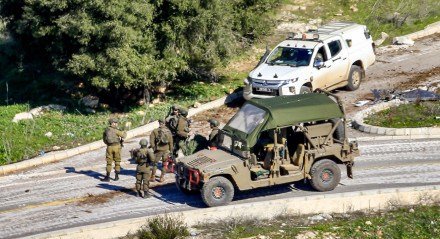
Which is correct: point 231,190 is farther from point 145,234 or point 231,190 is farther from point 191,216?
point 145,234

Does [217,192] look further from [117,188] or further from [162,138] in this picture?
[117,188]

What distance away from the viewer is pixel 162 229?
14.2 m

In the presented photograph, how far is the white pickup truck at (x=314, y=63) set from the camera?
2198 centimetres

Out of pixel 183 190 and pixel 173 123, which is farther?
pixel 173 123

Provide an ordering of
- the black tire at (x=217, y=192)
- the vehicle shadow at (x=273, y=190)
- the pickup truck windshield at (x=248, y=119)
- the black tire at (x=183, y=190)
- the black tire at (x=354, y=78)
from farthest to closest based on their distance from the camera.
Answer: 1. the black tire at (x=354, y=78)
2. the vehicle shadow at (x=273, y=190)
3. the black tire at (x=183, y=190)
4. the pickup truck windshield at (x=248, y=119)
5. the black tire at (x=217, y=192)

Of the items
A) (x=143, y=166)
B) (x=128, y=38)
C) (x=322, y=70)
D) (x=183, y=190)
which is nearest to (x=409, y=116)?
(x=322, y=70)

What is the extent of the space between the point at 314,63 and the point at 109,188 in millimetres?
8253

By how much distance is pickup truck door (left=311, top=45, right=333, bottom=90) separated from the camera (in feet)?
73.5

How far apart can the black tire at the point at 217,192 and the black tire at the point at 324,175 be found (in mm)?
1894

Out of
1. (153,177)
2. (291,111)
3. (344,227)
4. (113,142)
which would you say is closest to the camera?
(344,227)

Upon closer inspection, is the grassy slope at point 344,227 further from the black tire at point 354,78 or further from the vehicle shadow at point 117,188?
the black tire at point 354,78

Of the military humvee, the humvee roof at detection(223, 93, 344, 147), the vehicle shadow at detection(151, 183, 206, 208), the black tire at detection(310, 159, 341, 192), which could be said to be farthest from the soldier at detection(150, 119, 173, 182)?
the black tire at detection(310, 159, 341, 192)

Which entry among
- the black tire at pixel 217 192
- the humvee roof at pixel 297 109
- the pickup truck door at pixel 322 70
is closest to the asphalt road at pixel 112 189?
the black tire at pixel 217 192

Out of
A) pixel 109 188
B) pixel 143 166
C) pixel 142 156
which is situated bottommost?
pixel 109 188
